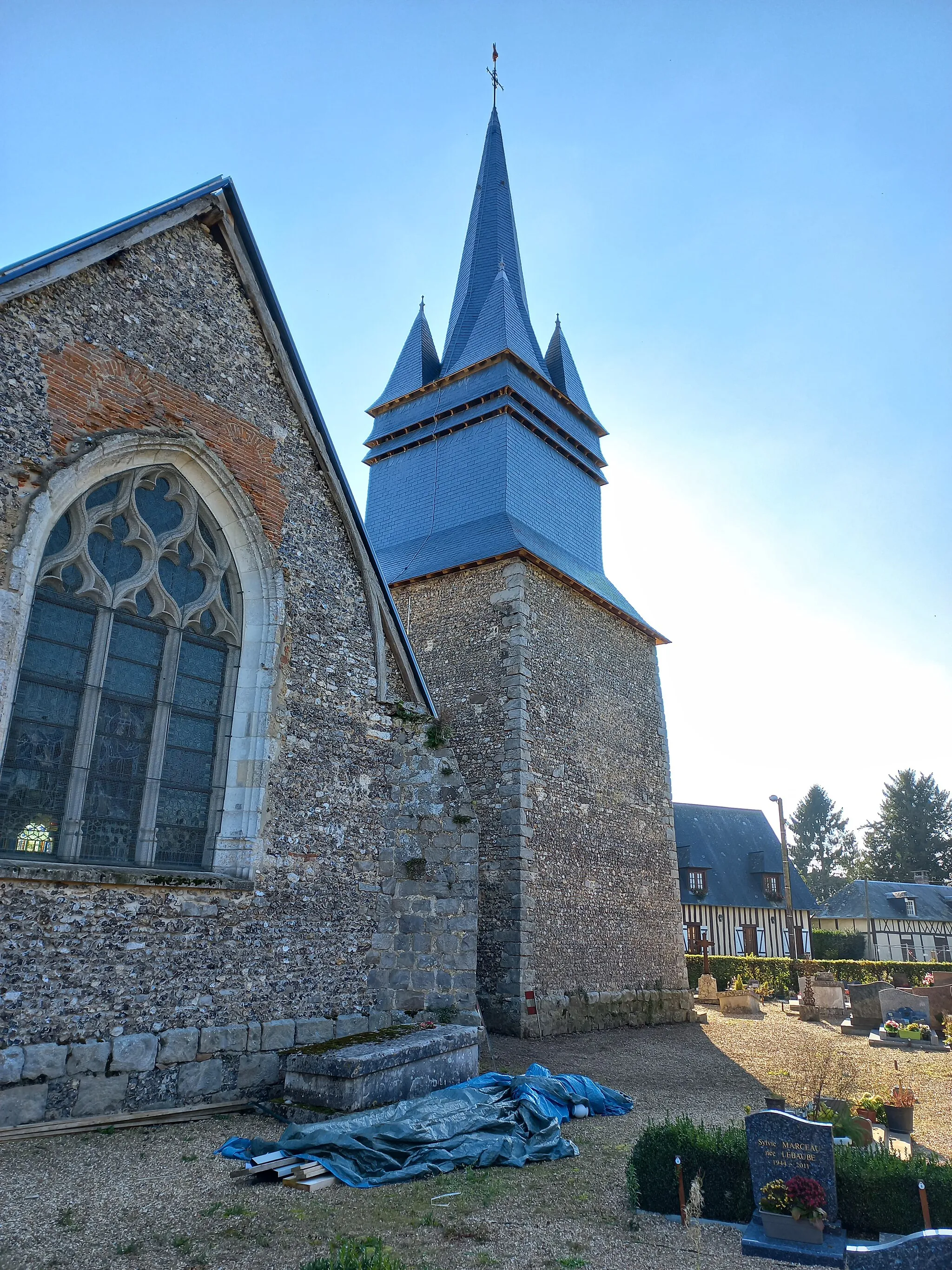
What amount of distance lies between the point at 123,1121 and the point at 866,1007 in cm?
1394

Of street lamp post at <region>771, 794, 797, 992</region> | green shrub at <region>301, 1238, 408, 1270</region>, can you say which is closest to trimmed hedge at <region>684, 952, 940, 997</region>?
street lamp post at <region>771, 794, 797, 992</region>

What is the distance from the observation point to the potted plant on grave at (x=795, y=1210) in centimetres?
431

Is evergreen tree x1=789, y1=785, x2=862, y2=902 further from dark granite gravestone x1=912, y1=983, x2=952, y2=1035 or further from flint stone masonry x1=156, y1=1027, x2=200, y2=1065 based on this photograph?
flint stone masonry x1=156, y1=1027, x2=200, y2=1065

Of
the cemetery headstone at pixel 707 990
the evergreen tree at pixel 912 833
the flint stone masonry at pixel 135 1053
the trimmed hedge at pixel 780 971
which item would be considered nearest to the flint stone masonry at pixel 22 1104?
the flint stone masonry at pixel 135 1053

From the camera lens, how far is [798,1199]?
4371 millimetres

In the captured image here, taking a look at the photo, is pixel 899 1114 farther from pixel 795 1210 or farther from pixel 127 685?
pixel 127 685

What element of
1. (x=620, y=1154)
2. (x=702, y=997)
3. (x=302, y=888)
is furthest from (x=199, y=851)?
(x=702, y=997)

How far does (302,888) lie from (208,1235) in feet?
11.2

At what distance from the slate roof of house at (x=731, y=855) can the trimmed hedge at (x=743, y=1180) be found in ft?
70.9

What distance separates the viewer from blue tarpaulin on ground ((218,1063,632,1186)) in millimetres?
5133

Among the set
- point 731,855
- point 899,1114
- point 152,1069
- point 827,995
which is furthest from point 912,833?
point 152,1069

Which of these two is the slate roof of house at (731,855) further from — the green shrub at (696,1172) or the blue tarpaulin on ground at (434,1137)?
the green shrub at (696,1172)

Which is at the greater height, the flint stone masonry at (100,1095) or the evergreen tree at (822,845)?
the evergreen tree at (822,845)

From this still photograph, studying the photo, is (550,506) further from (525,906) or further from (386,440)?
(525,906)
